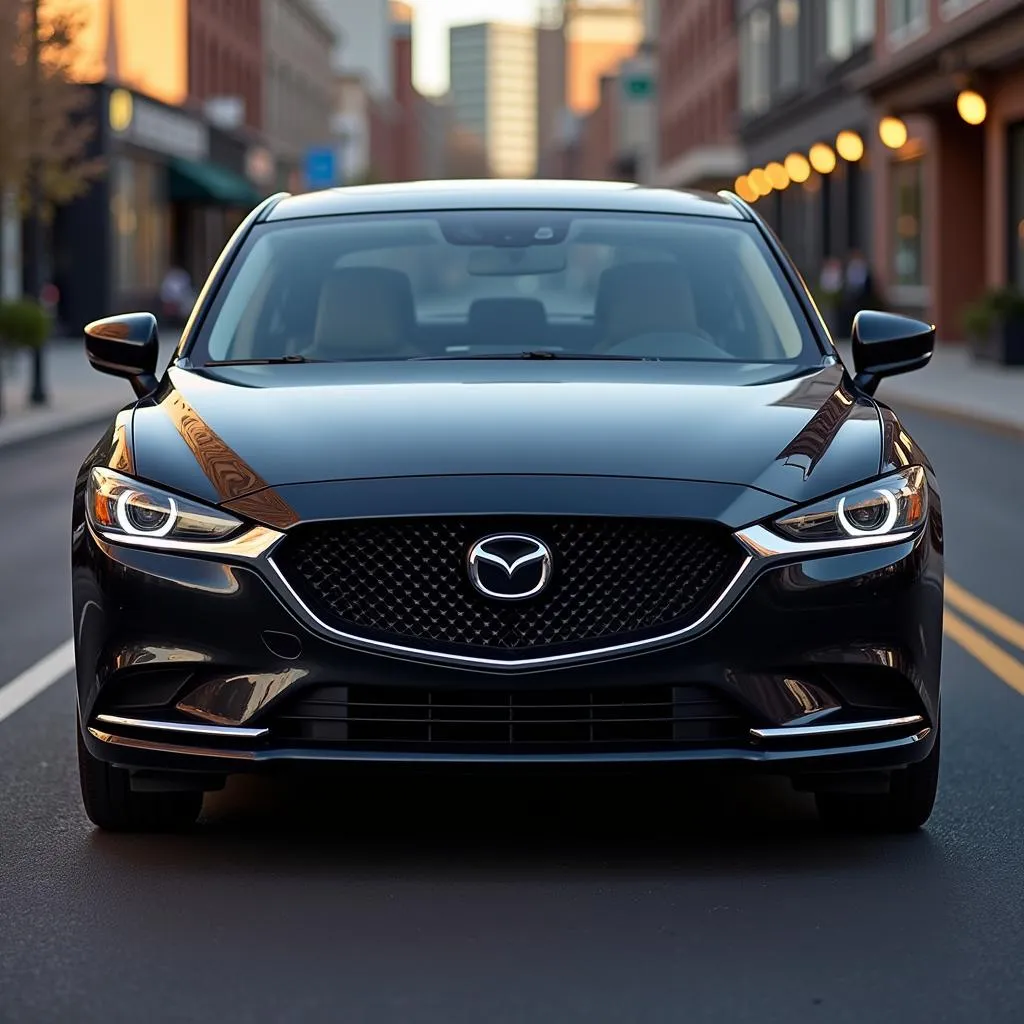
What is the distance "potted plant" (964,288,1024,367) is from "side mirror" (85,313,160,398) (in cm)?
2603

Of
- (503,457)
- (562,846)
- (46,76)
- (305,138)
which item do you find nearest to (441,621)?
(503,457)

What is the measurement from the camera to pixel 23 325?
2444 cm

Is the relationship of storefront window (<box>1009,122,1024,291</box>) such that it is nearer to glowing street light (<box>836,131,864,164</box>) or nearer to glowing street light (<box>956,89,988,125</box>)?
glowing street light (<box>956,89,988,125</box>)

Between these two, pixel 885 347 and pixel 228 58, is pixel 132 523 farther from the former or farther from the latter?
pixel 228 58

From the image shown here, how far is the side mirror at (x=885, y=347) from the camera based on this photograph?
19.6 ft

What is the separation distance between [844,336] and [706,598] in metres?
39.3

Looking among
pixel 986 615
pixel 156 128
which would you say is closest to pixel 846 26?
pixel 156 128

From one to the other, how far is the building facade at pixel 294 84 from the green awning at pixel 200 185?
15.7 meters

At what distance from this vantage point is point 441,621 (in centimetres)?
470

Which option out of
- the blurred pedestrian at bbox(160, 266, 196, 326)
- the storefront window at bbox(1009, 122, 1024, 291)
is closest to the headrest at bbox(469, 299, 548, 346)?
the storefront window at bbox(1009, 122, 1024, 291)

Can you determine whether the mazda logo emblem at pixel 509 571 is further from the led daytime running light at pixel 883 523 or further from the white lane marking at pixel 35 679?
the white lane marking at pixel 35 679

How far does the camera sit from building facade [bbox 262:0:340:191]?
77.4 metres

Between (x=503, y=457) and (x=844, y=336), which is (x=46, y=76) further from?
(x=503, y=457)

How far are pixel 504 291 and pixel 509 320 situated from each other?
0.45m
